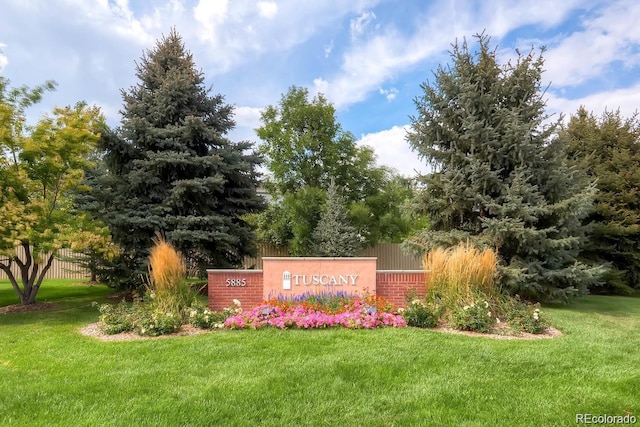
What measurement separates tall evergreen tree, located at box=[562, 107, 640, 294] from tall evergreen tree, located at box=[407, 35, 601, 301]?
9.50 ft

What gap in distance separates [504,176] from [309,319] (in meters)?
6.80

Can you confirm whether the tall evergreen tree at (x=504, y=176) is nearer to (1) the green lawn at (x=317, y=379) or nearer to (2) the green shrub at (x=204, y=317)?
(1) the green lawn at (x=317, y=379)

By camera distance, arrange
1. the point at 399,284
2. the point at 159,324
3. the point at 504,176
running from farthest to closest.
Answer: the point at 504,176 < the point at 399,284 < the point at 159,324

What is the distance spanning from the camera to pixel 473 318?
6273 mm

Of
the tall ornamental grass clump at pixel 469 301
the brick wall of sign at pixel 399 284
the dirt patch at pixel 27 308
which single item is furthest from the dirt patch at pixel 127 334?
the brick wall of sign at pixel 399 284

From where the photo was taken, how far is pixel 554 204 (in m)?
9.32

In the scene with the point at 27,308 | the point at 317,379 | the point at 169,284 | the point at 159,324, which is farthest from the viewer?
the point at 27,308

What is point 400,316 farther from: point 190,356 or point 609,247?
point 609,247

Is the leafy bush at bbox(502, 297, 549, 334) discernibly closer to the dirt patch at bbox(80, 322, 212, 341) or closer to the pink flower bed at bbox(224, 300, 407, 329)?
the pink flower bed at bbox(224, 300, 407, 329)

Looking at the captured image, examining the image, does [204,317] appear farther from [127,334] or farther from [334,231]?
[334,231]

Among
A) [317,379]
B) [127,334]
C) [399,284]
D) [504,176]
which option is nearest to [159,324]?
[127,334]

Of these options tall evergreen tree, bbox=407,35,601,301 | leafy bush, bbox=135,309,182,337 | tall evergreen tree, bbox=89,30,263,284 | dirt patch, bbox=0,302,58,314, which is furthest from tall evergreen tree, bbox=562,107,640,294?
dirt patch, bbox=0,302,58,314

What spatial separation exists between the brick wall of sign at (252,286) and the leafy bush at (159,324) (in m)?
1.61

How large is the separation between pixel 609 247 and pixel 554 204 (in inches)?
219
